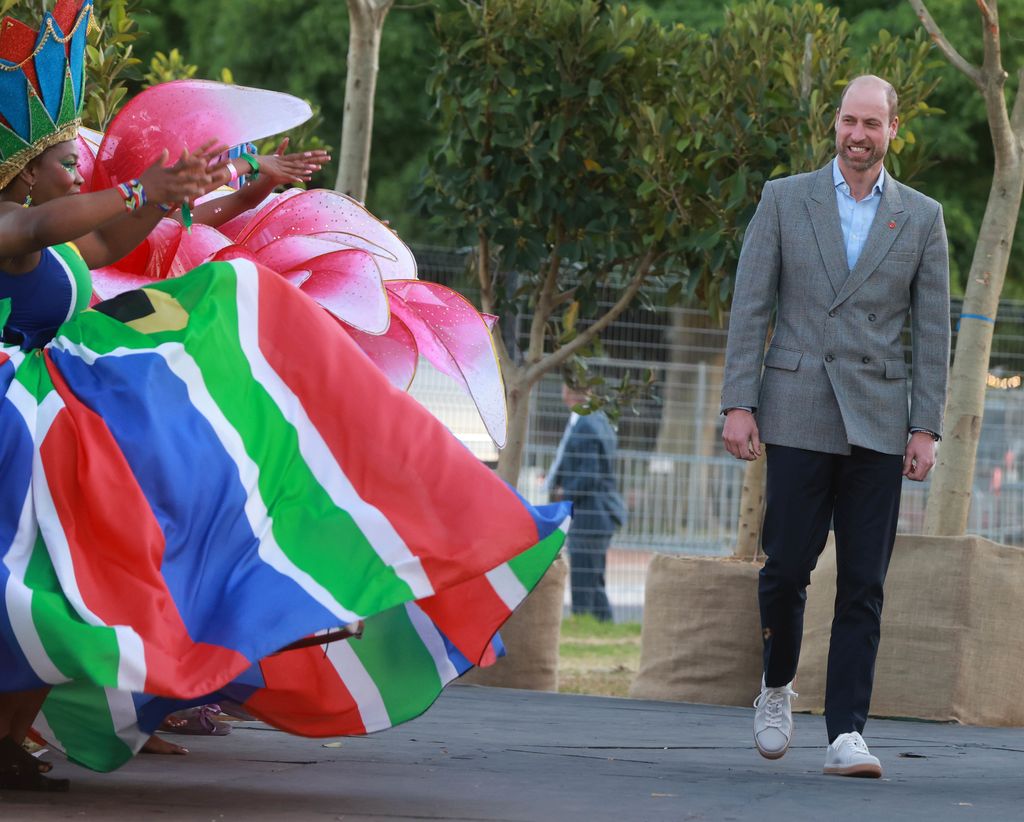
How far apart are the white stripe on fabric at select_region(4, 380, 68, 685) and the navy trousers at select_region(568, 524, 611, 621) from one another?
7.50 m

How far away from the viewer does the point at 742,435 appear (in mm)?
4824

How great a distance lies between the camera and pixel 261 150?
8062 mm

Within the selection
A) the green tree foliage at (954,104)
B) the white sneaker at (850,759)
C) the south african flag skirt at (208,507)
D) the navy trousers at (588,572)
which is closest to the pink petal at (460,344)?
the south african flag skirt at (208,507)

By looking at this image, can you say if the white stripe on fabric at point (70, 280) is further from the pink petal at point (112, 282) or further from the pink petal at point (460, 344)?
the pink petal at point (460, 344)

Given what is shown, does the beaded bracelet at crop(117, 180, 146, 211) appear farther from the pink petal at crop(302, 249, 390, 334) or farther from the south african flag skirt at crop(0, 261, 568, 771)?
the pink petal at crop(302, 249, 390, 334)

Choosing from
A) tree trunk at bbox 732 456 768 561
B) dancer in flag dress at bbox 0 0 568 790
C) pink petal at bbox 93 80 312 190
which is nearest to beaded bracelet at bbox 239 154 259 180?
pink petal at bbox 93 80 312 190

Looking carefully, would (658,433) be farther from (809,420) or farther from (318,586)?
(318,586)

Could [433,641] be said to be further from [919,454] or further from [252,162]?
[919,454]

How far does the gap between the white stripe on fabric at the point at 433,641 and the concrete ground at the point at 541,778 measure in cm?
27

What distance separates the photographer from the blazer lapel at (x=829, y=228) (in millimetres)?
4883

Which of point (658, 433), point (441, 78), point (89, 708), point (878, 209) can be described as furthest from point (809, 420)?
point (658, 433)

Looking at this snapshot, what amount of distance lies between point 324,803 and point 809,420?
5.70 feet

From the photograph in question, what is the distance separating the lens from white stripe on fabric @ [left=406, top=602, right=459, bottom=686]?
4219mm

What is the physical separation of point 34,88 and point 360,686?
1543 millimetres
